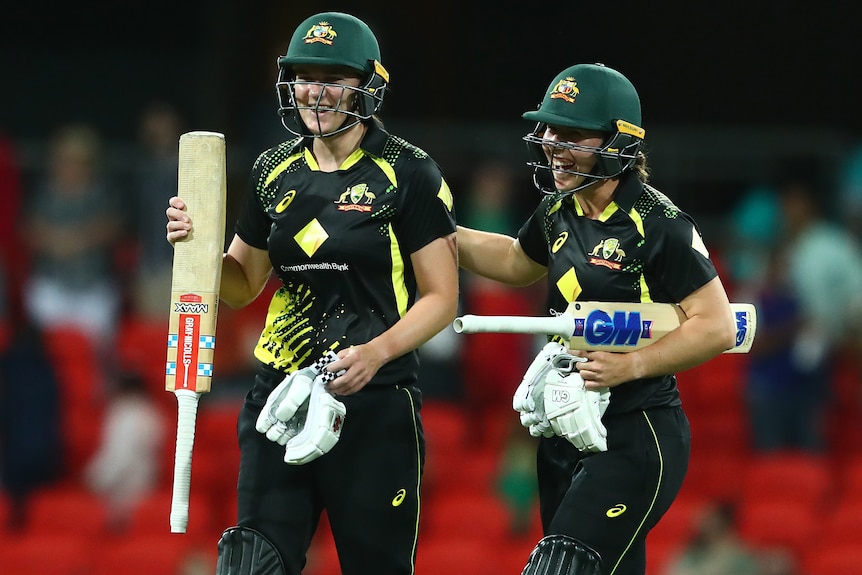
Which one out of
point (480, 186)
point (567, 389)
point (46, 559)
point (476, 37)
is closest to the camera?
point (567, 389)

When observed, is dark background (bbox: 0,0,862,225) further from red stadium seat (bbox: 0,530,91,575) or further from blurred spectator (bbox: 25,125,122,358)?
red stadium seat (bbox: 0,530,91,575)

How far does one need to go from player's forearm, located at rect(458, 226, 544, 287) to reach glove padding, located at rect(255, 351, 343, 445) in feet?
2.66

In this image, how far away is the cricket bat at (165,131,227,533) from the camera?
4.36 m

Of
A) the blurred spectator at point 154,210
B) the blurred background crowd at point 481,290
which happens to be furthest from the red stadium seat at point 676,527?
the blurred spectator at point 154,210

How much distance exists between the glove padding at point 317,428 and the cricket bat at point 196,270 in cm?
36

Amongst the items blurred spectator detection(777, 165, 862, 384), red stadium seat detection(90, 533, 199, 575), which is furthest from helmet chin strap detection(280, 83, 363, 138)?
blurred spectator detection(777, 165, 862, 384)

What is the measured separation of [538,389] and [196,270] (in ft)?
3.32

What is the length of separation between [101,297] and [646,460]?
605 centimetres

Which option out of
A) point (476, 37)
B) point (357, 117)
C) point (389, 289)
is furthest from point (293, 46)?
point (476, 37)

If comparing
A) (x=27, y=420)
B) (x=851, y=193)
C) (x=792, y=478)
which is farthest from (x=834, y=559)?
(x=27, y=420)

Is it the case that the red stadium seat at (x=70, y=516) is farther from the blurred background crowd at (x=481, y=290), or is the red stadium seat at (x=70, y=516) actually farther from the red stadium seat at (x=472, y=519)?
the red stadium seat at (x=472, y=519)

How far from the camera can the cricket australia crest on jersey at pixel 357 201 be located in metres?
4.30

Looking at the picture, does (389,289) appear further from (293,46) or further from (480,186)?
(480,186)

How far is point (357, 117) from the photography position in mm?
4328
